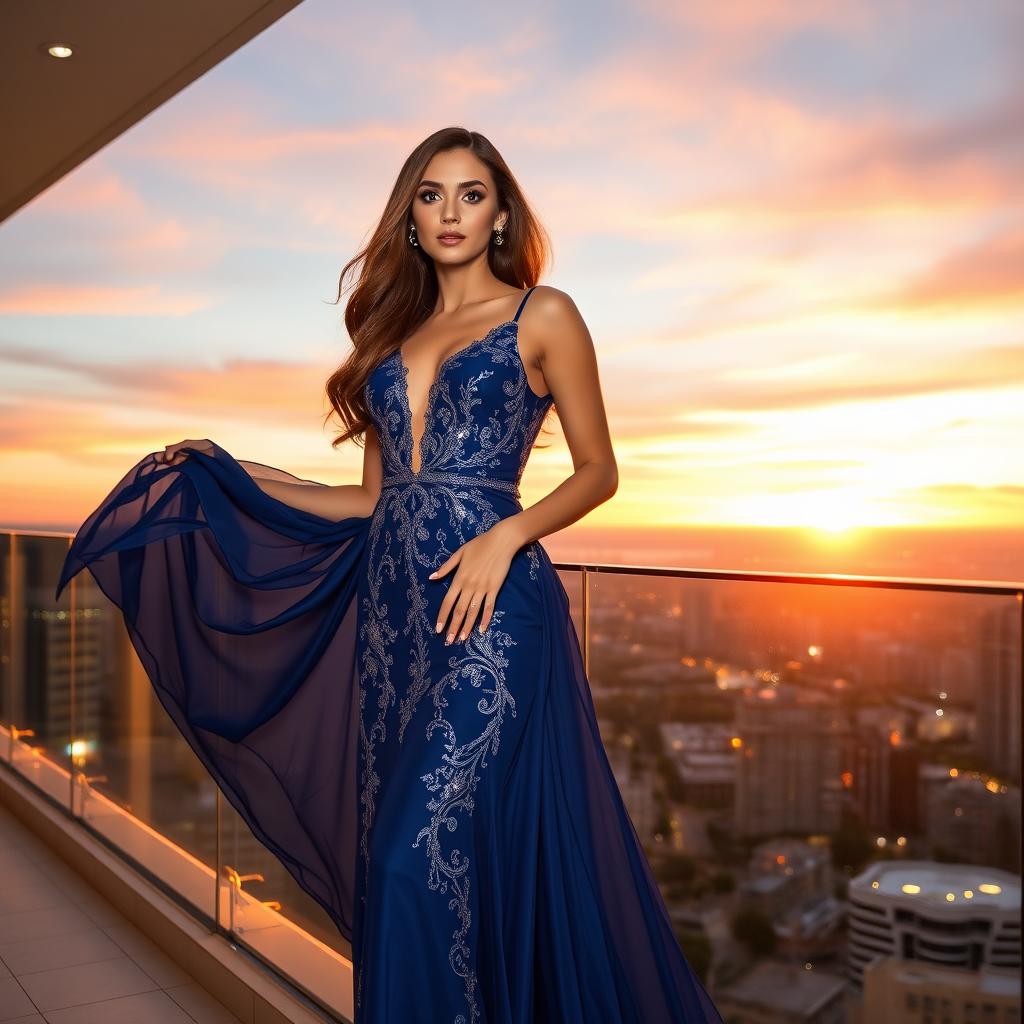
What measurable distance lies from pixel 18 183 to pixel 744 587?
18.0 feet

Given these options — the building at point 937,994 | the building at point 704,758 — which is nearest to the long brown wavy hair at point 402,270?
the building at point 704,758

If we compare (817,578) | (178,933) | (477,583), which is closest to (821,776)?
(817,578)

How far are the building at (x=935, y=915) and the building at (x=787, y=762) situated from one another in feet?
0.38

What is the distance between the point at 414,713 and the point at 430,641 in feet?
0.38

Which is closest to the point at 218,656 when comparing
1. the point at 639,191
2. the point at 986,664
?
the point at 986,664

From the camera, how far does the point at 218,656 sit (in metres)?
2.42

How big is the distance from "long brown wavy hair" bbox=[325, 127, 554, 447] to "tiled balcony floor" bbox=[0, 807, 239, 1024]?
159cm

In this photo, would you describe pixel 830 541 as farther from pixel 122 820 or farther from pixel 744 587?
pixel 744 587

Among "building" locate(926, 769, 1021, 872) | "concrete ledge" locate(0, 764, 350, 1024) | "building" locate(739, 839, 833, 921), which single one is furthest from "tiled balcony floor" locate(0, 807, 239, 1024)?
"building" locate(926, 769, 1021, 872)

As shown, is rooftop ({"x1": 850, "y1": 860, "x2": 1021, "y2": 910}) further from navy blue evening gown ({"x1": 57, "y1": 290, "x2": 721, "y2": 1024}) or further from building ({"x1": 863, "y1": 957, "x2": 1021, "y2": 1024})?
navy blue evening gown ({"x1": 57, "y1": 290, "x2": 721, "y2": 1024})

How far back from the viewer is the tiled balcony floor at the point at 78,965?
9.05ft

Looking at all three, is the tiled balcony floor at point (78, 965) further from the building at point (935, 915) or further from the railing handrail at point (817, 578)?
the building at point (935, 915)

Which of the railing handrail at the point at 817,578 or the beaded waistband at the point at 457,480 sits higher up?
the beaded waistband at the point at 457,480

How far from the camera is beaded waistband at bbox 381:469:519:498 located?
6.15 ft
